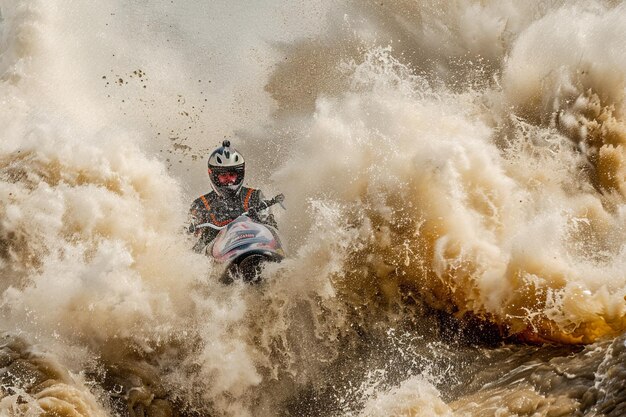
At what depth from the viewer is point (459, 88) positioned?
1243 cm

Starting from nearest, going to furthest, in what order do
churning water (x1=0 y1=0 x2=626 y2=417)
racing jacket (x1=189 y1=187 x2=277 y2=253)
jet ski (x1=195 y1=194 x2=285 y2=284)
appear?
churning water (x1=0 y1=0 x2=626 y2=417) → jet ski (x1=195 y1=194 x2=285 y2=284) → racing jacket (x1=189 y1=187 x2=277 y2=253)

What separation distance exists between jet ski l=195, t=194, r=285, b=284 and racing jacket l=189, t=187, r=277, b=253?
303mm

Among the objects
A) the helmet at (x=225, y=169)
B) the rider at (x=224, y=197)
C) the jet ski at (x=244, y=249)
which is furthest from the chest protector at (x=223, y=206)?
the jet ski at (x=244, y=249)

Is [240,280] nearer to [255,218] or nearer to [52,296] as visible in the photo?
[255,218]

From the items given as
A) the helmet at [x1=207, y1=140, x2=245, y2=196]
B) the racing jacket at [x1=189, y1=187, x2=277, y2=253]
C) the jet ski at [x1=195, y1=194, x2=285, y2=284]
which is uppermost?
the helmet at [x1=207, y1=140, x2=245, y2=196]

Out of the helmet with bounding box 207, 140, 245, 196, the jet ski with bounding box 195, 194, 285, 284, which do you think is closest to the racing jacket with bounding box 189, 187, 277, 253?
the helmet with bounding box 207, 140, 245, 196

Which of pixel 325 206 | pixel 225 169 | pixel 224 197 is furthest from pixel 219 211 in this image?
pixel 325 206

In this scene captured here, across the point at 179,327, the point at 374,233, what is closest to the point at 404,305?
the point at 374,233

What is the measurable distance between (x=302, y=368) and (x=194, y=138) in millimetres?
6261

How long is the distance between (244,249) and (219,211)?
1121 mm

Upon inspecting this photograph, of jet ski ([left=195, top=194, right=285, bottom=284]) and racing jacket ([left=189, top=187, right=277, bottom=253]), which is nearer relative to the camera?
jet ski ([left=195, top=194, right=285, bottom=284])

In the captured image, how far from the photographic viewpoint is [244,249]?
7.87 m

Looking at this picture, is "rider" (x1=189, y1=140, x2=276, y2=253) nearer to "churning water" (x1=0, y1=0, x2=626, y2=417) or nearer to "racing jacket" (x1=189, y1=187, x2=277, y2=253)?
"racing jacket" (x1=189, y1=187, x2=277, y2=253)

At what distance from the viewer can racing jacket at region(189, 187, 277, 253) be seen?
854cm
